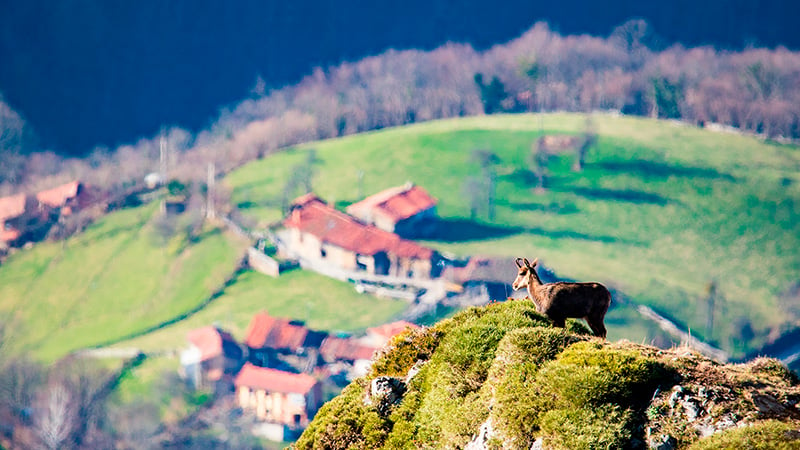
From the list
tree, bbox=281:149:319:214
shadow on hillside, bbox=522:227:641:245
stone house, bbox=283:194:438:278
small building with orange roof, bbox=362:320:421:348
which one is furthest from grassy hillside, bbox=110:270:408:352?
shadow on hillside, bbox=522:227:641:245

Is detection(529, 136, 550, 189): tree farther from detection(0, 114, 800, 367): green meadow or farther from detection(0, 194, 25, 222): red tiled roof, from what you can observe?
detection(0, 194, 25, 222): red tiled roof

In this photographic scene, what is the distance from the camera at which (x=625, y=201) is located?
140125 mm

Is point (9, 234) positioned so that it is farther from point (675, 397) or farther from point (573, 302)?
point (675, 397)

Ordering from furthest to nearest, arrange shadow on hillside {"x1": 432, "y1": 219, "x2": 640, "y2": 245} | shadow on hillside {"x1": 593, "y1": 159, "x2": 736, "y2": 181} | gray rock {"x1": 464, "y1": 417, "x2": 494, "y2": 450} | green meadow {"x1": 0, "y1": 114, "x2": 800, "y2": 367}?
1. shadow on hillside {"x1": 593, "y1": 159, "x2": 736, "y2": 181}
2. shadow on hillside {"x1": 432, "y1": 219, "x2": 640, "y2": 245}
3. green meadow {"x1": 0, "y1": 114, "x2": 800, "y2": 367}
4. gray rock {"x1": 464, "y1": 417, "x2": 494, "y2": 450}

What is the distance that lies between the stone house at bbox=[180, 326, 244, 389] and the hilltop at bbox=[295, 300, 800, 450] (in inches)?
3429

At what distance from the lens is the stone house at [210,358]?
343 feet

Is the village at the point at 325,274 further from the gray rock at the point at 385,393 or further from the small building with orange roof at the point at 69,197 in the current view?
the gray rock at the point at 385,393

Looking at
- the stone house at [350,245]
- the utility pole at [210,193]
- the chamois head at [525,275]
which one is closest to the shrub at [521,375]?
the chamois head at [525,275]

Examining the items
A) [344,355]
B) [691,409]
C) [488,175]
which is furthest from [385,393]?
[488,175]

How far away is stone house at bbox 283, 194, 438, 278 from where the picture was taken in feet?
392

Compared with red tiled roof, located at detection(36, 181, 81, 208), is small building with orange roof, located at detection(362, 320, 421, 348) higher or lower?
lower

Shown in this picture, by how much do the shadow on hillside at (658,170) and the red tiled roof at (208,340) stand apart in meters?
66.9

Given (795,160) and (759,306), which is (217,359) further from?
(795,160)

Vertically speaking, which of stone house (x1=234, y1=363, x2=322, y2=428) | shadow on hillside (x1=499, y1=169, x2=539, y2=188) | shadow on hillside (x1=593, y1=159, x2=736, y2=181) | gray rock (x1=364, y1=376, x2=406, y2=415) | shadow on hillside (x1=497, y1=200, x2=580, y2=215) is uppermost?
gray rock (x1=364, y1=376, x2=406, y2=415)
